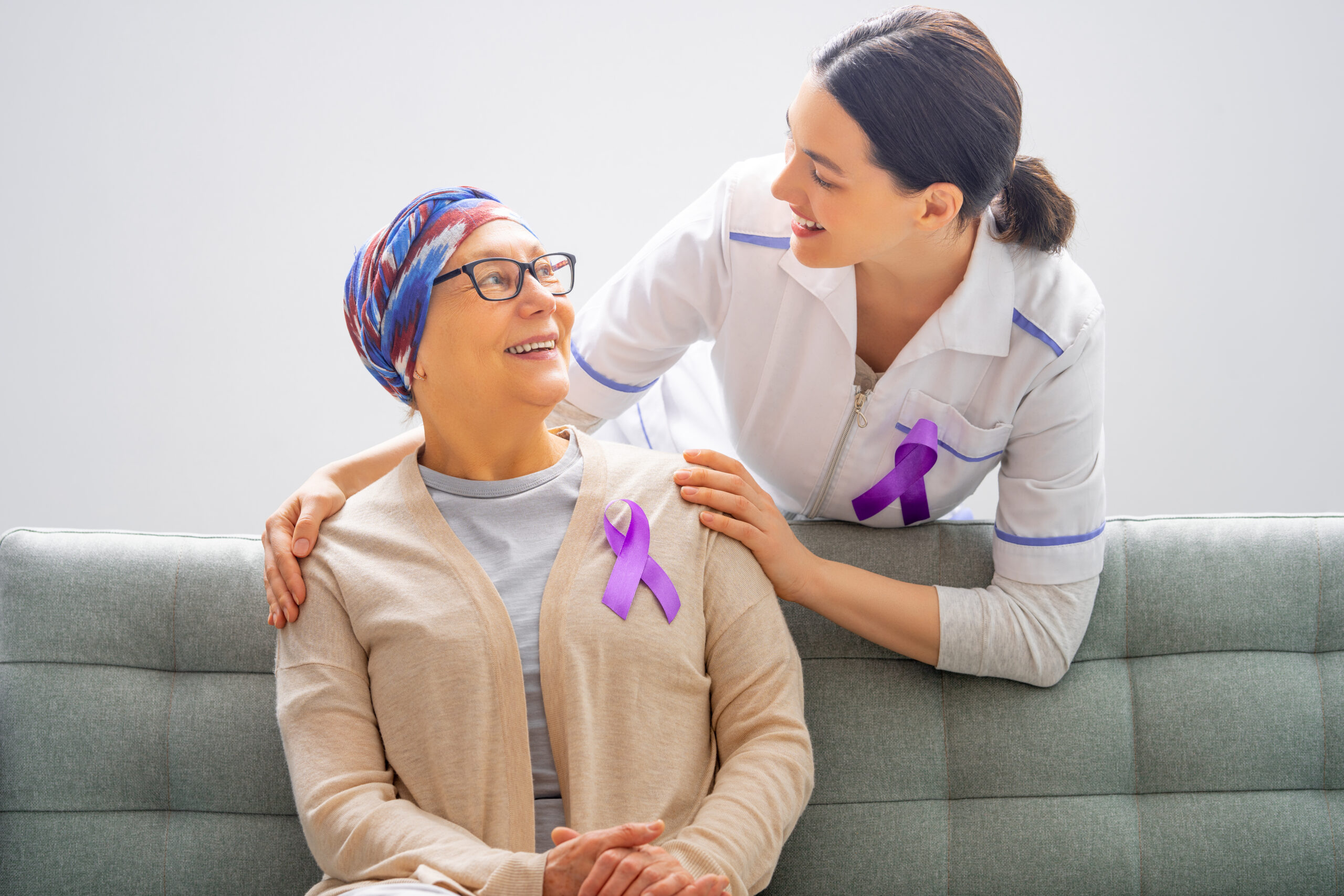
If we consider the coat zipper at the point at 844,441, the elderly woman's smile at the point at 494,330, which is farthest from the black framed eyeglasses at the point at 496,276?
the coat zipper at the point at 844,441

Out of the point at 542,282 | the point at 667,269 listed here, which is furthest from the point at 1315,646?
the point at 542,282

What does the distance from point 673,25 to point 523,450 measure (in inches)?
56.3

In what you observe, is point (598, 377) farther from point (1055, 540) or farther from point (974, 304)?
point (1055, 540)

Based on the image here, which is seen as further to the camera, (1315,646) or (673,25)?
(673,25)

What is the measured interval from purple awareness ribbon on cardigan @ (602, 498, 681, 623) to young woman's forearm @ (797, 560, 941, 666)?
266 mm

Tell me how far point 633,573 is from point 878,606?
0.43 meters

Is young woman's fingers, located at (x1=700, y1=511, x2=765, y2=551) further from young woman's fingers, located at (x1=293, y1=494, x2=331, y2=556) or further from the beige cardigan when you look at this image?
young woman's fingers, located at (x1=293, y1=494, x2=331, y2=556)

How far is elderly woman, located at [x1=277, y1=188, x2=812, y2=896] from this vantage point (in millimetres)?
1278

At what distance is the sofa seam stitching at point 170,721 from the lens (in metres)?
1.59

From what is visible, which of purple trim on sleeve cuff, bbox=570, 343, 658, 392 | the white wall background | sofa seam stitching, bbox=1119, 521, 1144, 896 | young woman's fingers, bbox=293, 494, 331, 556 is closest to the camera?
young woman's fingers, bbox=293, 494, 331, 556

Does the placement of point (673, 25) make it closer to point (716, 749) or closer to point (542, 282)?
point (542, 282)

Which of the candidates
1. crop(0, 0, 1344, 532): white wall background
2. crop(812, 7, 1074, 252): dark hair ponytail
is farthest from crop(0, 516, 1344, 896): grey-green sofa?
crop(0, 0, 1344, 532): white wall background

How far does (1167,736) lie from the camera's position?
1.65 metres

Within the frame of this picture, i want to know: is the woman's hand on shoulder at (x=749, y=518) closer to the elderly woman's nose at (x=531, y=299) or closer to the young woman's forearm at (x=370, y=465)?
the elderly woman's nose at (x=531, y=299)
